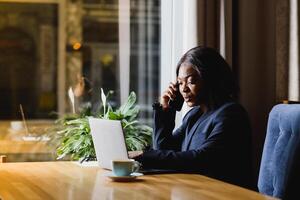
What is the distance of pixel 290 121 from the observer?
2.45 m

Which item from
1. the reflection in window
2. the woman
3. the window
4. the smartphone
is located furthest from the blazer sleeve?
the reflection in window

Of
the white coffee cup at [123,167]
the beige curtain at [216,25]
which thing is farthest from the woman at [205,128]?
the beige curtain at [216,25]

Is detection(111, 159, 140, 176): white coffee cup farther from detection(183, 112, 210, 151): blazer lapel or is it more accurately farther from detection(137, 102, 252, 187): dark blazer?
detection(183, 112, 210, 151): blazer lapel

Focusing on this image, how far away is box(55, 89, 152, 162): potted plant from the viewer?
10.1 ft

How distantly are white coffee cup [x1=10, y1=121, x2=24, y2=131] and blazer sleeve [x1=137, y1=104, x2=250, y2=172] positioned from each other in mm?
1316

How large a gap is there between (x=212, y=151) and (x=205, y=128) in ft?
0.59

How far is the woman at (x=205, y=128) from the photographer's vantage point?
2.47 m

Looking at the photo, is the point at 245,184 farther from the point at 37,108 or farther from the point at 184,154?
the point at 37,108

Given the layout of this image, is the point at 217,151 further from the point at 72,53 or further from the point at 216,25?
the point at 72,53

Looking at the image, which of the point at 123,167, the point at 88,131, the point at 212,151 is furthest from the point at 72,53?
the point at 123,167

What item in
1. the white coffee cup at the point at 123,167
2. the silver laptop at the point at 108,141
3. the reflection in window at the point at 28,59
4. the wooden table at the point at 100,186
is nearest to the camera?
the wooden table at the point at 100,186

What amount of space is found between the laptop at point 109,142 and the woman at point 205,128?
0.07 metres

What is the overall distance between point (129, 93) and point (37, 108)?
547 millimetres

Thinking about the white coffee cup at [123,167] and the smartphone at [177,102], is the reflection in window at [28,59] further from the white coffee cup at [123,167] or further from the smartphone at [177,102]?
the white coffee cup at [123,167]
